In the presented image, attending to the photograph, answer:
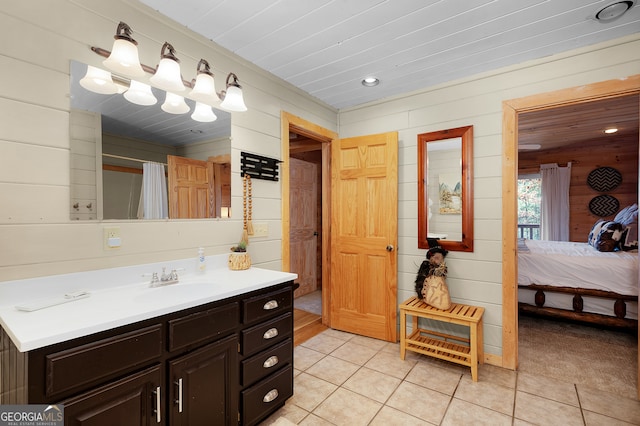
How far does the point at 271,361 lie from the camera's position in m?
1.86

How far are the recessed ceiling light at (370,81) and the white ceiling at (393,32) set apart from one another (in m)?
0.08

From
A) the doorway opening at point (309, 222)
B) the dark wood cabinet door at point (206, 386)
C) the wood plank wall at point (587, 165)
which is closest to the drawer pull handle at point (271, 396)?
the dark wood cabinet door at point (206, 386)

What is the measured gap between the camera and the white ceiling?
5.96 ft

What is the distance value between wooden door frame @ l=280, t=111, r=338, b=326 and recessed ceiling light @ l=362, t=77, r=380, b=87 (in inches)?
26.1

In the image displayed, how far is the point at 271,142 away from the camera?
106 inches

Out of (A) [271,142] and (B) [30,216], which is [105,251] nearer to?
(B) [30,216]

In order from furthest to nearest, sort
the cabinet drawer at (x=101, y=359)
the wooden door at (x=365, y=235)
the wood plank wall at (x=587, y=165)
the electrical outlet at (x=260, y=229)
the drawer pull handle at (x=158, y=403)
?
the wood plank wall at (x=587, y=165), the wooden door at (x=365, y=235), the electrical outlet at (x=260, y=229), the drawer pull handle at (x=158, y=403), the cabinet drawer at (x=101, y=359)

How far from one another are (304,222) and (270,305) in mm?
3011

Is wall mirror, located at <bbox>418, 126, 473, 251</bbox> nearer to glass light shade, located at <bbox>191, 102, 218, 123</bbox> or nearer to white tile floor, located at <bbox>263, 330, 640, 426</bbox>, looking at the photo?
white tile floor, located at <bbox>263, 330, 640, 426</bbox>

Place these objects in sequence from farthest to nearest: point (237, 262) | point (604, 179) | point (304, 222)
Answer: point (604, 179) → point (304, 222) → point (237, 262)

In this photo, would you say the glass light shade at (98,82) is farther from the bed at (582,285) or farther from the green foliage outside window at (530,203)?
the green foliage outside window at (530,203)

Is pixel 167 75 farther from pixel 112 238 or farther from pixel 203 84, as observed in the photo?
pixel 112 238

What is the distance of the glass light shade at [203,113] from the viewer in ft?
6.92

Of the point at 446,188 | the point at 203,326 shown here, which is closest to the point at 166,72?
the point at 203,326
